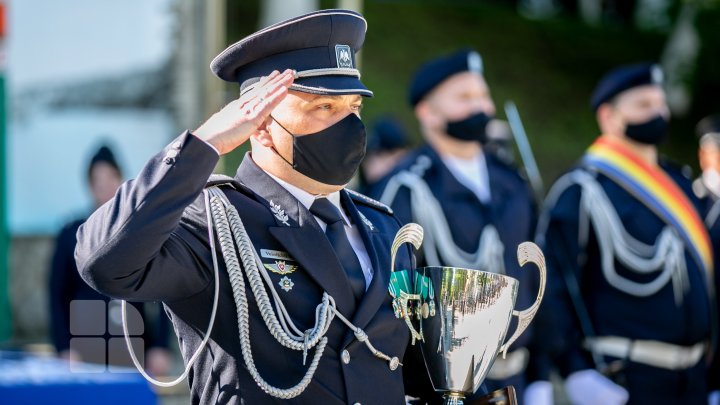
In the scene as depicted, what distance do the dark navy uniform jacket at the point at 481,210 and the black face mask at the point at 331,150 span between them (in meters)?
2.39

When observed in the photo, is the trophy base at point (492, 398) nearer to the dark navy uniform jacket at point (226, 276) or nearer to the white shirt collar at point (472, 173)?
the dark navy uniform jacket at point (226, 276)

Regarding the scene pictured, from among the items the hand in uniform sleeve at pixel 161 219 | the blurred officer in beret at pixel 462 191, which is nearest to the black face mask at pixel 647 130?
the blurred officer in beret at pixel 462 191

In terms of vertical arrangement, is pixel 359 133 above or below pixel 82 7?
above

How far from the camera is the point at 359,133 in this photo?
11.6 feet

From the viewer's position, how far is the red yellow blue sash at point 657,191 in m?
6.44

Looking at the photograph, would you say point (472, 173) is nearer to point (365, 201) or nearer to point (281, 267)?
point (365, 201)

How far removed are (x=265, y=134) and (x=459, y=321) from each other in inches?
27.5

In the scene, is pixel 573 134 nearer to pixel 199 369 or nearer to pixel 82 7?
pixel 82 7

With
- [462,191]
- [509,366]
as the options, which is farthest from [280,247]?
[462,191]

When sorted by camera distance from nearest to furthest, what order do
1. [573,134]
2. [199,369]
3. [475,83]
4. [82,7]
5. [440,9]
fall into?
1. [199,369]
2. [475,83]
3. [82,7]
4. [573,134]
5. [440,9]

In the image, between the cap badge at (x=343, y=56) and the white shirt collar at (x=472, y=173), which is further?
the white shirt collar at (x=472, y=173)

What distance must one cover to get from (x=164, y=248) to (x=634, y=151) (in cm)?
390

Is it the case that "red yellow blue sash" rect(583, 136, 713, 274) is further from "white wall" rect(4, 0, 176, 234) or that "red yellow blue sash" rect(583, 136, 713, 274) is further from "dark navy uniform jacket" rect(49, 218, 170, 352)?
"white wall" rect(4, 0, 176, 234)

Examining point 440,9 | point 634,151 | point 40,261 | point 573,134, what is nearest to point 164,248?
point 634,151
